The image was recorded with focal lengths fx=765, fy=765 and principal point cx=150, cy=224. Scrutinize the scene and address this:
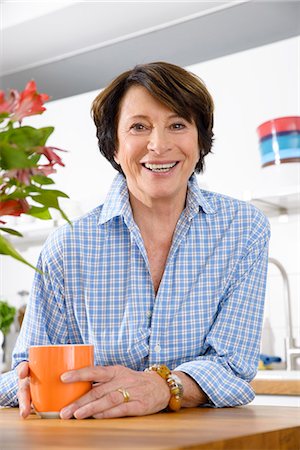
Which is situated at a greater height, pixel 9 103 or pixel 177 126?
pixel 177 126

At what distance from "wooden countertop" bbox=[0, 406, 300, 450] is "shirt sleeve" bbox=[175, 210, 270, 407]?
0.53ft

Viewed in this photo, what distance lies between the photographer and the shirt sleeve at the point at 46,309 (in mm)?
1533

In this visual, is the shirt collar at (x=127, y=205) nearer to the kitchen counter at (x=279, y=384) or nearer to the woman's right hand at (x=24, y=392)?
the woman's right hand at (x=24, y=392)

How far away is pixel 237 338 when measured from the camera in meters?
1.48

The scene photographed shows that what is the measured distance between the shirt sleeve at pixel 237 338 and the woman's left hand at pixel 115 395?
0.13 m

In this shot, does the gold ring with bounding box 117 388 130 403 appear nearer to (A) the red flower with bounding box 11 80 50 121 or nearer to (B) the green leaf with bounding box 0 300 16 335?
(A) the red flower with bounding box 11 80 50 121

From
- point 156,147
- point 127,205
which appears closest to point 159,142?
point 156,147

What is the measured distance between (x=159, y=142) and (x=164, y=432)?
0.84 meters

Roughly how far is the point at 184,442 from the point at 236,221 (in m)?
0.87

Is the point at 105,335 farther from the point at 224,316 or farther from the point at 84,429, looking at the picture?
the point at 84,429

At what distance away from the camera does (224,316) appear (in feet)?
4.91

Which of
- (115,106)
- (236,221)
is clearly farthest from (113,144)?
(236,221)

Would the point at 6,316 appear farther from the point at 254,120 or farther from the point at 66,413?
the point at 66,413

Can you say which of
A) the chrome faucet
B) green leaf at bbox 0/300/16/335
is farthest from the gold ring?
green leaf at bbox 0/300/16/335
